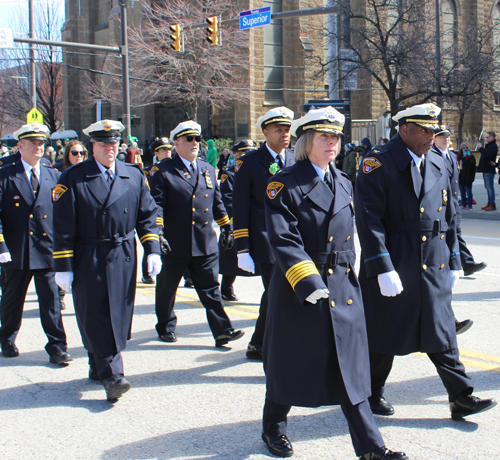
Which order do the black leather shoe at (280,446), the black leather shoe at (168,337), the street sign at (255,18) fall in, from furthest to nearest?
the street sign at (255,18) → the black leather shoe at (168,337) → the black leather shoe at (280,446)

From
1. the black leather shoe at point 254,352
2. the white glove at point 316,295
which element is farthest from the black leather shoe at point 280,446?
the black leather shoe at point 254,352

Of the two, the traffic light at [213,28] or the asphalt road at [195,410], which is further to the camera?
the traffic light at [213,28]

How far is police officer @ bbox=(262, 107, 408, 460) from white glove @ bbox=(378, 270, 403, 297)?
273 mm

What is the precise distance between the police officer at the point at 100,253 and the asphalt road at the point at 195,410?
1.27 feet

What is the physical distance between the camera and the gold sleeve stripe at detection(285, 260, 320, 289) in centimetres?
333

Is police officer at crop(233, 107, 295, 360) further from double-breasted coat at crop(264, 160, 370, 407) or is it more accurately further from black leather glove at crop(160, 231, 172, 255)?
double-breasted coat at crop(264, 160, 370, 407)

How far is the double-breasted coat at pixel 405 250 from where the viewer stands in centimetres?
400

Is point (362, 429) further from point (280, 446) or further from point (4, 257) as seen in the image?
point (4, 257)

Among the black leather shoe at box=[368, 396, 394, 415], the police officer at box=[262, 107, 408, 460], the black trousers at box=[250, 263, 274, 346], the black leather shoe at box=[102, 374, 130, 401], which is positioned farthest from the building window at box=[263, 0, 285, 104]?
the police officer at box=[262, 107, 408, 460]

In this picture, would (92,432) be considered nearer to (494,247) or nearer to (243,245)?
(243,245)

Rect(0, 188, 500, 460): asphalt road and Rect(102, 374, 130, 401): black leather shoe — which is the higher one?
Rect(102, 374, 130, 401): black leather shoe

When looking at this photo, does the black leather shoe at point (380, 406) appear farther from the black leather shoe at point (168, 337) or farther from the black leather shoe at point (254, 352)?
the black leather shoe at point (168, 337)

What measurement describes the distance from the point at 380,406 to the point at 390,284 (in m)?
0.95

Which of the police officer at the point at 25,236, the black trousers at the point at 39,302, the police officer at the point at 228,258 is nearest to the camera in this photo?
the black trousers at the point at 39,302
